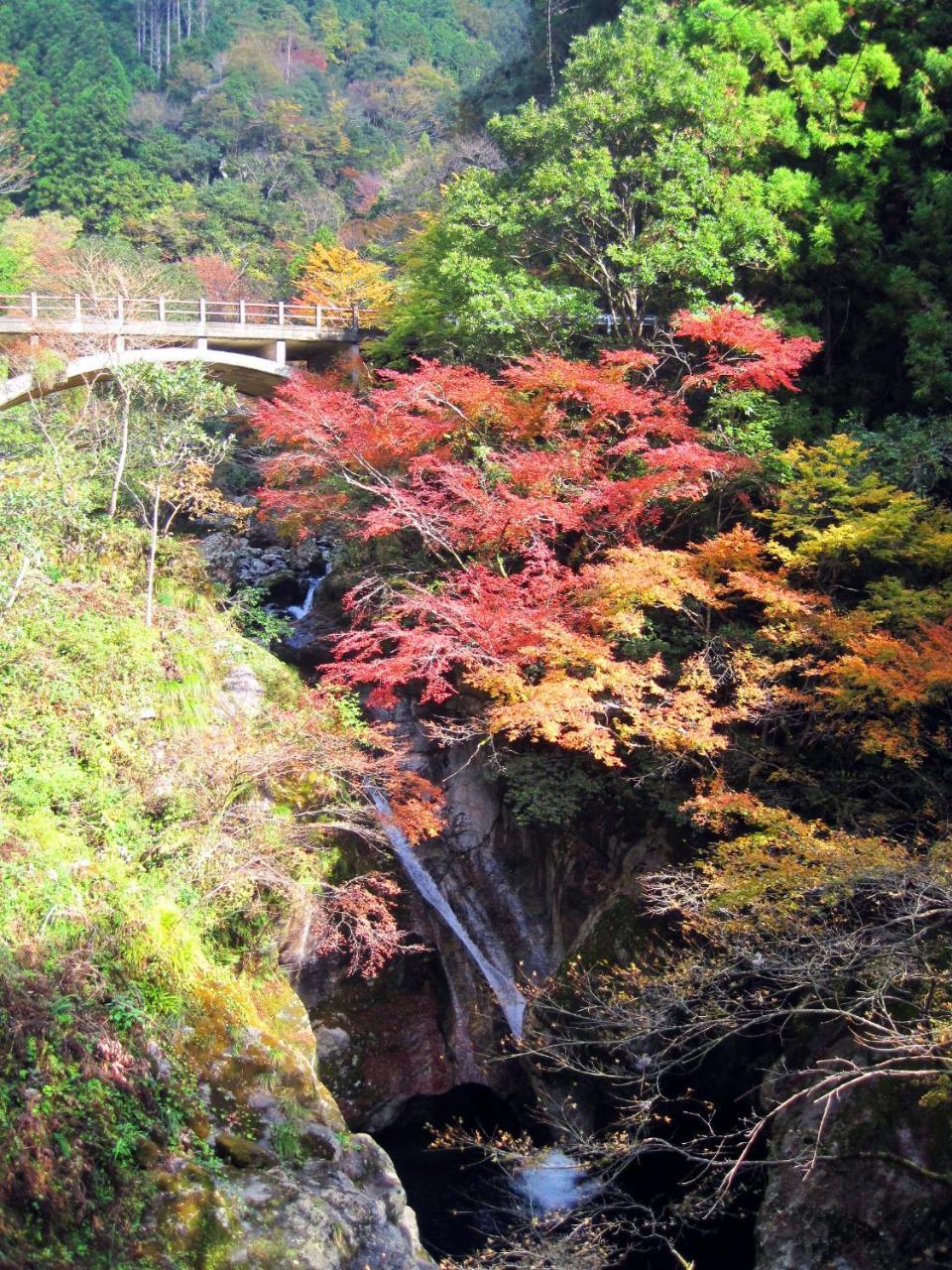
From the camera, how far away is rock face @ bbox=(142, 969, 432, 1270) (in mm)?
6246

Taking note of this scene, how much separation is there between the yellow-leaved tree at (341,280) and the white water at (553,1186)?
18.3 metres

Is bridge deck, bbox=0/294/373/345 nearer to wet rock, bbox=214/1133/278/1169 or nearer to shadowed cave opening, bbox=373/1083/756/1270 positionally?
shadowed cave opening, bbox=373/1083/756/1270

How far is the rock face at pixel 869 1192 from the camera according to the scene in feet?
22.8

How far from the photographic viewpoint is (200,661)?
1105 cm

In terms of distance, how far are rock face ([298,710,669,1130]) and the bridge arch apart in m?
7.85

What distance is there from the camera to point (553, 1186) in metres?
10.3

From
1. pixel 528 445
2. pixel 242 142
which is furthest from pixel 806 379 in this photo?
pixel 242 142

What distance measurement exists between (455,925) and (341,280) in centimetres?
1895

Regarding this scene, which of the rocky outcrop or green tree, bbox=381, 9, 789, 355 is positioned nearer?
green tree, bbox=381, 9, 789, 355

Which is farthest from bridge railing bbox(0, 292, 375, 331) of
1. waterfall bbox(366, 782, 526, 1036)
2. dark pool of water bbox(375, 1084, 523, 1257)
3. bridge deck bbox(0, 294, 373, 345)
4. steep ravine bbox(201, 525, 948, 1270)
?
dark pool of water bbox(375, 1084, 523, 1257)

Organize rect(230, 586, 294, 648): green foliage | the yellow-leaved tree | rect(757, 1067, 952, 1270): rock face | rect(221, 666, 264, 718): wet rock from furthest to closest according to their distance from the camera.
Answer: the yellow-leaved tree → rect(230, 586, 294, 648): green foliage → rect(221, 666, 264, 718): wet rock → rect(757, 1067, 952, 1270): rock face

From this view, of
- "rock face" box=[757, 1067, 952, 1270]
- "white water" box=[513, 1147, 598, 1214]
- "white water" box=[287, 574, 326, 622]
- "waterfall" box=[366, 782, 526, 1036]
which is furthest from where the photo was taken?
"white water" box=[287, 574, 326, 622]

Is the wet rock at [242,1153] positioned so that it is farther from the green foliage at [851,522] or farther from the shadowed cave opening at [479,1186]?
the green foliage at [851,522]

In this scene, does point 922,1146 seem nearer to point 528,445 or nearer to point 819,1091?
point 819,1091
